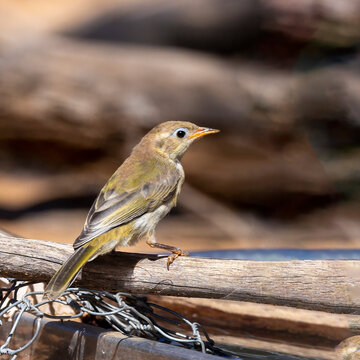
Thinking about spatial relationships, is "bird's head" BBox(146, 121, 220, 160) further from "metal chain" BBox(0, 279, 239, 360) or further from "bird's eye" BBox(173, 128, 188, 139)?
"metal chain" BBox(0, 279, 239, 360)

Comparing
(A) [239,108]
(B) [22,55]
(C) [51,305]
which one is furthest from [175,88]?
(C) [51,305]

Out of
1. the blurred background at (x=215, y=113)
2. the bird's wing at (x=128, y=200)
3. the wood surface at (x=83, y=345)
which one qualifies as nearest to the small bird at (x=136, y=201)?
the bird's wing at (x=128, y=200)

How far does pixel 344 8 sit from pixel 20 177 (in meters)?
6.23

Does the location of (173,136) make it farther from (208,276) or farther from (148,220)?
(208,276)

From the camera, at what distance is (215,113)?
9156 millimetres

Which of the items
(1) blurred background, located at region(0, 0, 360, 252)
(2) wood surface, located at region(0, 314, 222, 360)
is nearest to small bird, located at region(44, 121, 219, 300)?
(2) wood surface, located at region(0, 314, 222, 360)

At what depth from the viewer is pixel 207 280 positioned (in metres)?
2.76

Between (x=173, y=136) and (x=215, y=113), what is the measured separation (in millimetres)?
5125

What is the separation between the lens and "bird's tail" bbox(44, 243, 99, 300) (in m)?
2.73

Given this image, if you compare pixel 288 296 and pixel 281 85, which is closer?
pixel 288 296

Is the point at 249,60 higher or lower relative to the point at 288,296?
higher

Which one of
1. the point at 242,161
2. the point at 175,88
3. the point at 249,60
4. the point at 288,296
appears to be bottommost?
the point at 288,296

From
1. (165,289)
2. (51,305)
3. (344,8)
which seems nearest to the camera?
(165,289)

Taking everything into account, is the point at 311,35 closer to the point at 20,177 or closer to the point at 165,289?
the point at 20,177
